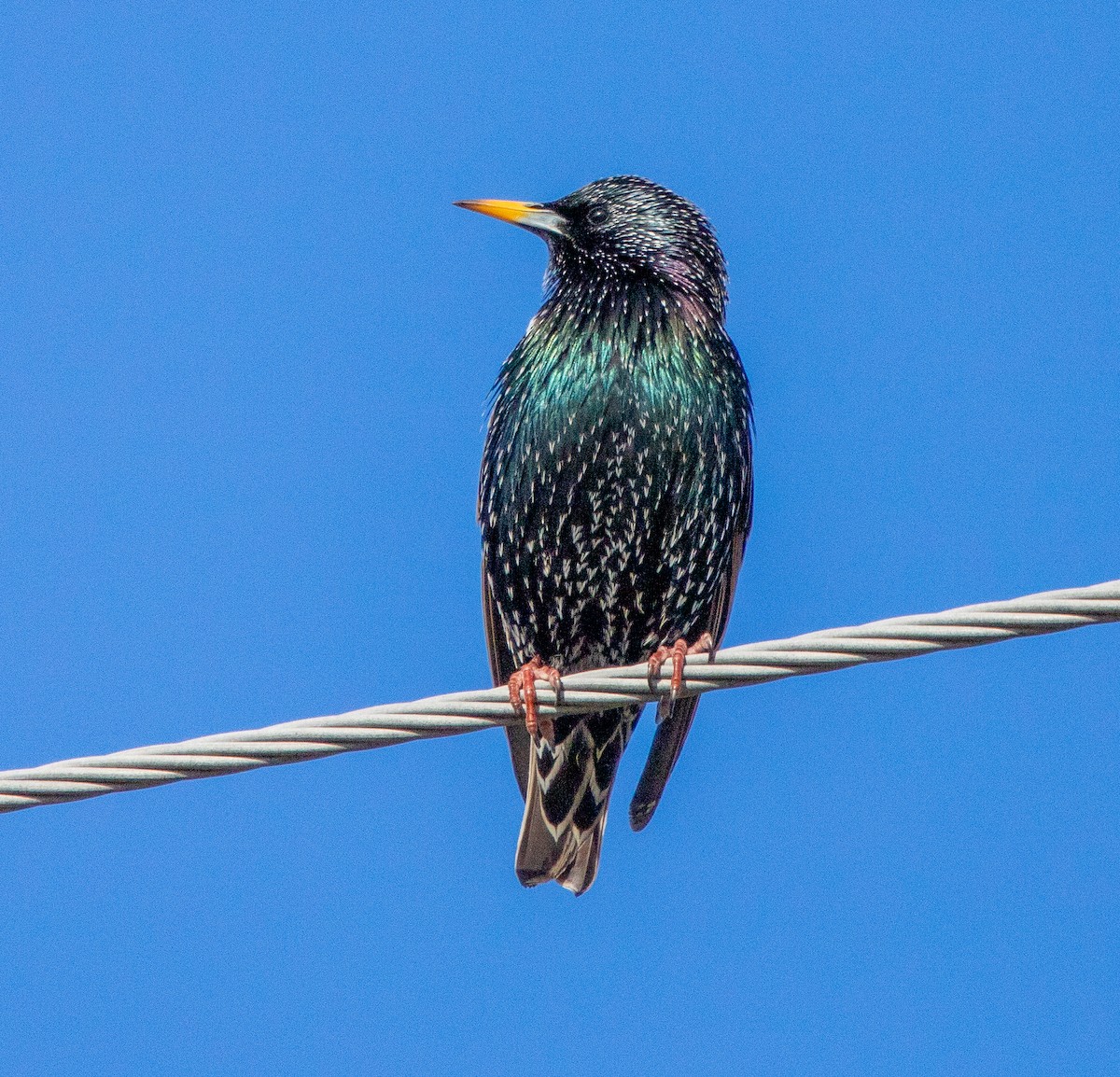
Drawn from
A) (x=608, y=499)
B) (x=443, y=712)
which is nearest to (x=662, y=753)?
(x=608, y=499)

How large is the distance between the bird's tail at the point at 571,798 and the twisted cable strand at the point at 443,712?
2237 mm

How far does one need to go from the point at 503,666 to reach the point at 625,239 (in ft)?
4.80

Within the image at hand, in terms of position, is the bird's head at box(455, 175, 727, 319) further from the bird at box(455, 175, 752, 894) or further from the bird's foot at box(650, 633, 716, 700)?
the bird's foot at box(650, 633, 716, 700)

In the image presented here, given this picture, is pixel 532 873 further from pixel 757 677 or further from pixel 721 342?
pixel 757 677

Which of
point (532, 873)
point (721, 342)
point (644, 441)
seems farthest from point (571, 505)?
point (532, 873)

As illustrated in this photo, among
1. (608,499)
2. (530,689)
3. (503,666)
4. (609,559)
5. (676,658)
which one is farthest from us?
(503,666)

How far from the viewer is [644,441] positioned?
5.49 m

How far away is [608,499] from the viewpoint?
18.1 feet

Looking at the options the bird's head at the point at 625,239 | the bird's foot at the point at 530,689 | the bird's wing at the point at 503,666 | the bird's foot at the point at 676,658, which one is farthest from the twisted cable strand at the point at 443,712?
the bird's head at the point at 625,239

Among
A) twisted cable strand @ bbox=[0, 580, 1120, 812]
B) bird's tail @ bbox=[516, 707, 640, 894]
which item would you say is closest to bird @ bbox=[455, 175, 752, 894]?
bird's tail @ bbox=[516, 707, 640, 894]

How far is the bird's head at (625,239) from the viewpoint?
19.7ft

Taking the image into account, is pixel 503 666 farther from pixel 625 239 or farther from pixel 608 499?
pixel 625 239

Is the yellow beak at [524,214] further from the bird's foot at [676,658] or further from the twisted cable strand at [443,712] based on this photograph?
the twisted cable strand at [443,712]

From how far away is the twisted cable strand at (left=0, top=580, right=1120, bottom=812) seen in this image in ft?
11.0
